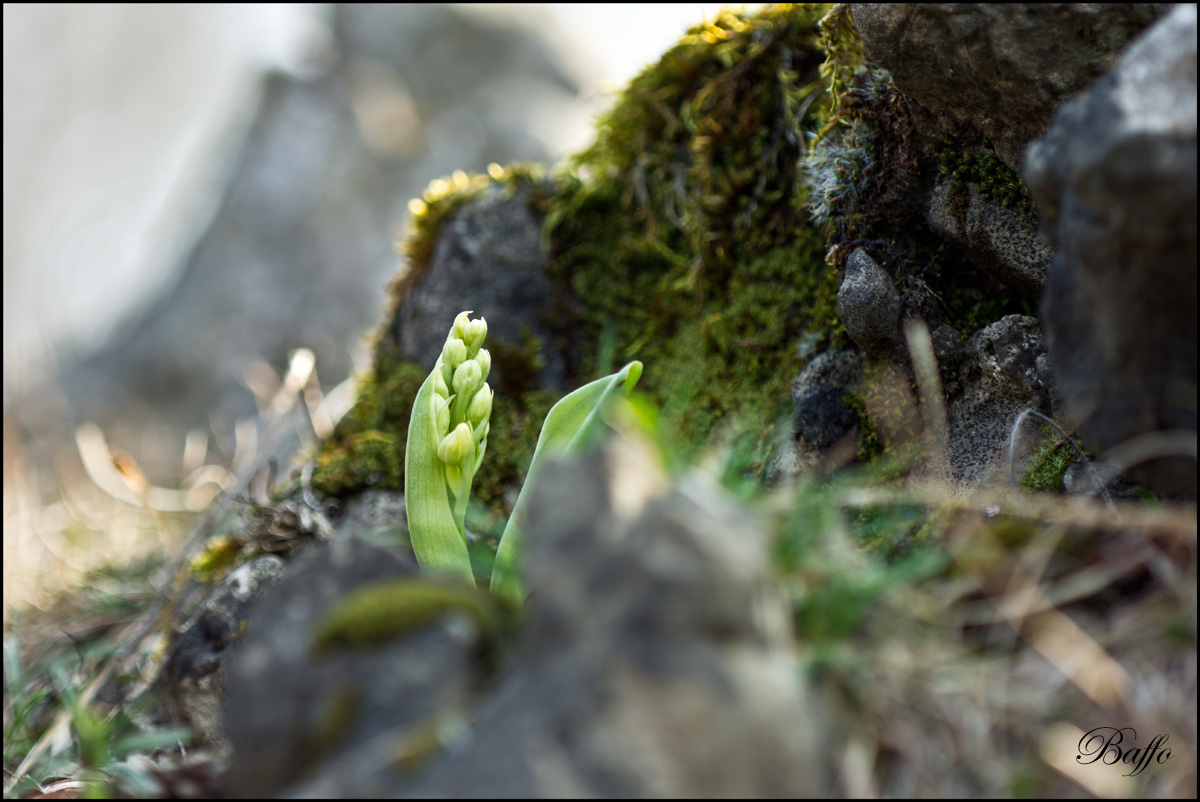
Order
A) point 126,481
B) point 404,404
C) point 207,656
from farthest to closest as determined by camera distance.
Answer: point 126,481 → point 404,404 → point 207,656

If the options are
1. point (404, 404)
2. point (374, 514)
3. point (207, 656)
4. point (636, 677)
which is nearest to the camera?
point (636, 677)

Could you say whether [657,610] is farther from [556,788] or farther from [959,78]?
[959,78]

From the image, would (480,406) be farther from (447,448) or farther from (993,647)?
(993,647)

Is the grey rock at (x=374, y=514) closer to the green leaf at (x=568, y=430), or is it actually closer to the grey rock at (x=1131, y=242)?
the green leaf at (x=568, y=430)

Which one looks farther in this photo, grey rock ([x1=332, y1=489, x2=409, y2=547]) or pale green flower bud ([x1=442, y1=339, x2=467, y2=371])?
grey rock ([x1=332, y1=489, x2=409, y2=547])

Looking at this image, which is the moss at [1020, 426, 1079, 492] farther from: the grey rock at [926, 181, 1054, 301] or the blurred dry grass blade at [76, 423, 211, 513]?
the blurred dry grass blade at [76, 423, 211, 513]

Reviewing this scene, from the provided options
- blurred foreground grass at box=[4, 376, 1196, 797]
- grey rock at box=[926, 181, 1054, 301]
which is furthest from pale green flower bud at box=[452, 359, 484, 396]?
grey rock at box=[926, 181, 1054, 301]

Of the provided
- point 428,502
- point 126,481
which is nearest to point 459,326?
point 428,502

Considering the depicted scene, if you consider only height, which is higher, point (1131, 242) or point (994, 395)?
point (1131, 242)
